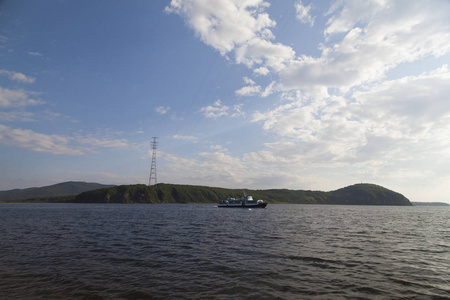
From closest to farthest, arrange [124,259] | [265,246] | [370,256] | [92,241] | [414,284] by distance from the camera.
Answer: [414,284] → [124,259] → [370,256] → [265,246] → [92,241]

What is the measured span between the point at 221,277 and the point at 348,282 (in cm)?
919

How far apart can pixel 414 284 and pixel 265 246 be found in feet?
50.3

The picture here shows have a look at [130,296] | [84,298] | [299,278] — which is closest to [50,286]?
[84,298]

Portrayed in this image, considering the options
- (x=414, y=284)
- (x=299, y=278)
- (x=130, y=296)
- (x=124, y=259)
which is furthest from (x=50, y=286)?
(x=414, y=284)

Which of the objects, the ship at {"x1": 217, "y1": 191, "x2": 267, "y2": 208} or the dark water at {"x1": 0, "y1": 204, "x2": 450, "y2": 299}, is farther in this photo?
the ship at {"x1": 217, "y1": 191, "x2": 267, "y2": 208}

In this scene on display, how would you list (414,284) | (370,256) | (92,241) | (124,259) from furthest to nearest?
(92,241), (370,256), (124,259), (414,284)

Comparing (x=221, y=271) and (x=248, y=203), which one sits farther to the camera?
(x=248, y=203)

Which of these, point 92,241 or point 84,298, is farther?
point 92,241

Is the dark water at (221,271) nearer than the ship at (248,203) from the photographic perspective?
Yes

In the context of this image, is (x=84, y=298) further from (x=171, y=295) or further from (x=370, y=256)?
(x=370, y=256)

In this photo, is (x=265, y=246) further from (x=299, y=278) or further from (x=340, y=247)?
(x=299, y=278)

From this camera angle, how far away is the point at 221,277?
17.9m

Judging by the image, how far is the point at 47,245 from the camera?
29.9m

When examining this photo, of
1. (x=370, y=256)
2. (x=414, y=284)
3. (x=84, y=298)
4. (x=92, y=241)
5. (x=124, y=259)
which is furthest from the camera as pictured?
(x=92, y=241)
